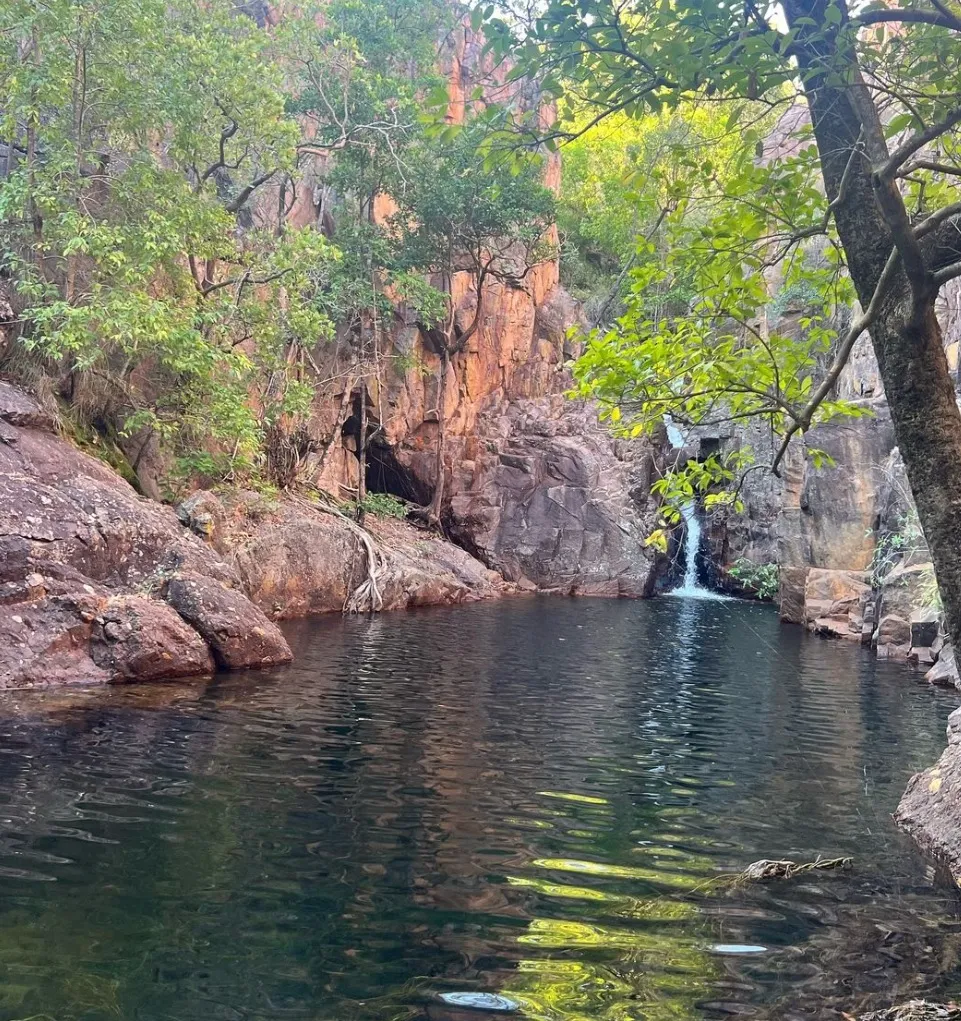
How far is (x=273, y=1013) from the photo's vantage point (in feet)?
12.3

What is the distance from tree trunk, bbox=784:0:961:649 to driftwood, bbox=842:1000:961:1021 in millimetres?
1629

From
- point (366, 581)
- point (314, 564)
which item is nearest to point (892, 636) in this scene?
point (366, 581)

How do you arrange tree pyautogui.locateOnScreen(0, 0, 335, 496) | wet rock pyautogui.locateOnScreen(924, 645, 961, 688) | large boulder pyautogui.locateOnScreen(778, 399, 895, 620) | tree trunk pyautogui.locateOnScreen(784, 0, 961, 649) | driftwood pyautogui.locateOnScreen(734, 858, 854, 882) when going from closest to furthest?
1. tree trunk pyautogui.locateOnScreen(784, 0, 961, 649)
2. driftwood pyautogui.locateOnScreen(734, 858, 854, 882)
3. wet rock pyautogui.locateOnScreen(924, 645, 961, 688)
4. tree pyautogui.locateOnScreen(0, 0, 335, 496)
5. large boulder pyautogui.locateOnScreen(778, 399, 895, 620)

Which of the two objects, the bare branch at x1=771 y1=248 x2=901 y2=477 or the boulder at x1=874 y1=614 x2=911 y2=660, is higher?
the bare branch at x1=771 y1=248 x2=901 y2=477

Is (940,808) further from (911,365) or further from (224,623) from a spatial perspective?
(224,623)

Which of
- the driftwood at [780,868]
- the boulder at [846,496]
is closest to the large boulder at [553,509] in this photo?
the boulder at [846,496]

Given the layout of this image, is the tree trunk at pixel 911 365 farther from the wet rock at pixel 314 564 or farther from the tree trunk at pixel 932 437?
the wet rock at pixel 314 564

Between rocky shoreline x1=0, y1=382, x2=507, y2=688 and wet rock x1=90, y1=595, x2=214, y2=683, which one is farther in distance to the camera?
wet rock x1=90, y1=595, x2=214, y2=683

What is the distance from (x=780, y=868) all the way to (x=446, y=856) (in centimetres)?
241

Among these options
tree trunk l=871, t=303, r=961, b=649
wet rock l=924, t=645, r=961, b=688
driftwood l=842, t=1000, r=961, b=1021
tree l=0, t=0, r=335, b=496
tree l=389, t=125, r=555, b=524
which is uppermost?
tree l=389, t=125, r=555, b=524

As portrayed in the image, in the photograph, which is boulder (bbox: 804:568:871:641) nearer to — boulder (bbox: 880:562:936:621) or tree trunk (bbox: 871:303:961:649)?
boulder (bbox: 880:562:936:621)

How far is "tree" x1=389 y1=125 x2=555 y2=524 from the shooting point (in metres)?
30.1

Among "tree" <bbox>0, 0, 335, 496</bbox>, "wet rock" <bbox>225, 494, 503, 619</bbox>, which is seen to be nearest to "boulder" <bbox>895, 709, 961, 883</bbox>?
"tree" <bbox>0, 0, 335, 496</bbox>

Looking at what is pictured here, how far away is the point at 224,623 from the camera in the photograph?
13.2 meters
